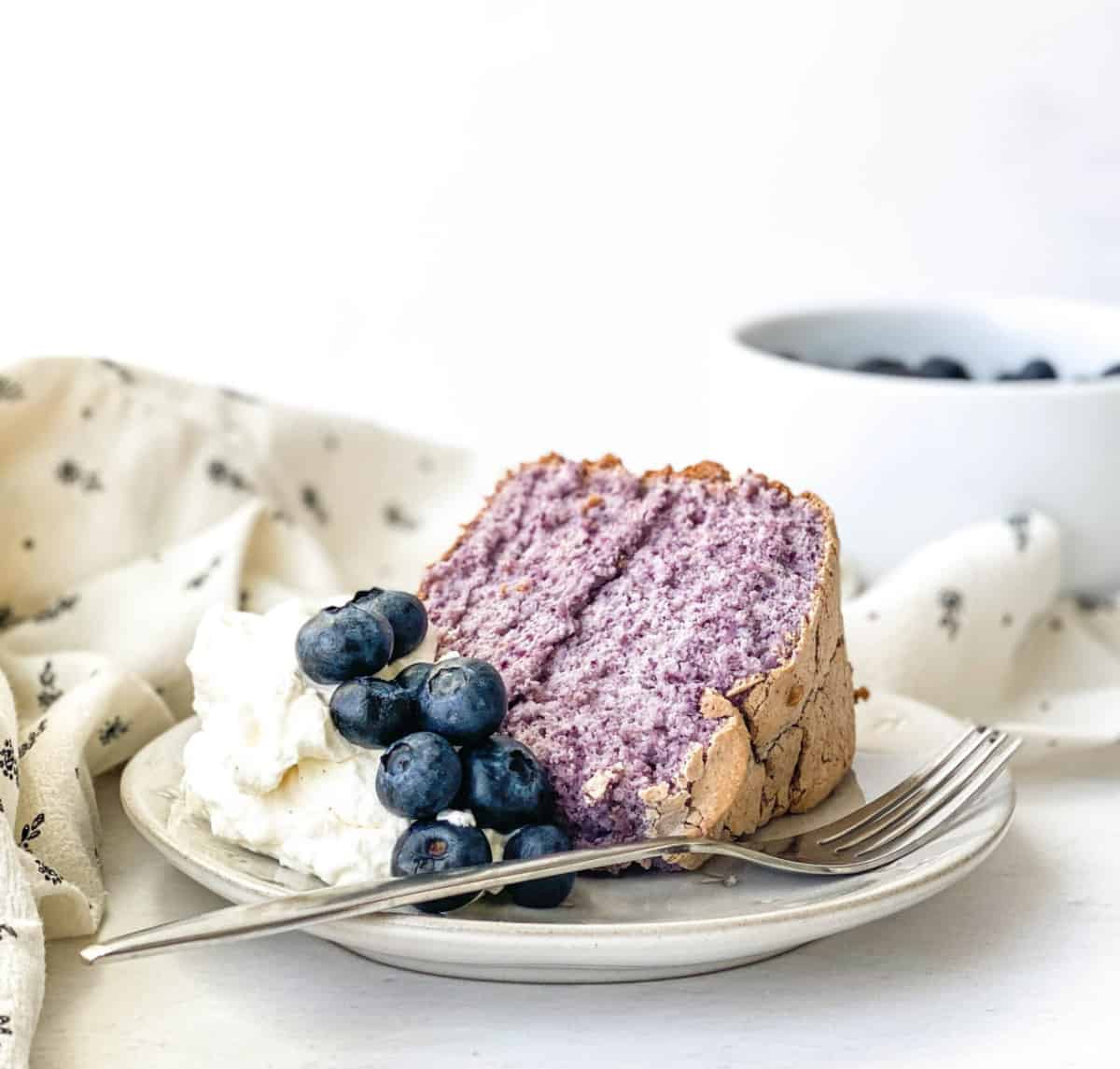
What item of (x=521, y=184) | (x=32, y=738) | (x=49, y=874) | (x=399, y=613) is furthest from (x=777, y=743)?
(x=521, y=184)

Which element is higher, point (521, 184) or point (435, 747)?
point (521, 184)

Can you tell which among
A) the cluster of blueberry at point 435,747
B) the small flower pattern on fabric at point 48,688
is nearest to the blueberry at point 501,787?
the cluster of blueberry at point 435,747

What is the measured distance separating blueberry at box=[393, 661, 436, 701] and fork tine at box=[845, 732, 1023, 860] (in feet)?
1.31

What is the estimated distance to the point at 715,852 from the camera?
4.19ft

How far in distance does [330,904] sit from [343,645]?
260 millimetres

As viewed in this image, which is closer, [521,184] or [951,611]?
[951,611]

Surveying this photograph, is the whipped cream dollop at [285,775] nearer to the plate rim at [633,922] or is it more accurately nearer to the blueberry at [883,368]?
the plate rim at [633,922]

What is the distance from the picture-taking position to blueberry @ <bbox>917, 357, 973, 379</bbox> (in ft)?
7.35

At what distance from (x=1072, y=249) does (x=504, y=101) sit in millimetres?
1102

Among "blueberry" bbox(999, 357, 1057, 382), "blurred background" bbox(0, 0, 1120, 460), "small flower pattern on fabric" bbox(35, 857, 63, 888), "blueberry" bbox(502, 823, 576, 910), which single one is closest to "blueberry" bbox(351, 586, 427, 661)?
"blueberry" bbox(502, 823, 576, 910)

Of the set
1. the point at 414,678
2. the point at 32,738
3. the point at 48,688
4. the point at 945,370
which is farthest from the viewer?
the point at 945,370

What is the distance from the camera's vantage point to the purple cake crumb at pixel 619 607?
1.37 metres

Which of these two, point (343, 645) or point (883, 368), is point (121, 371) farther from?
point (883, 368)

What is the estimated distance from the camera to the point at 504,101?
2900 millimetres
